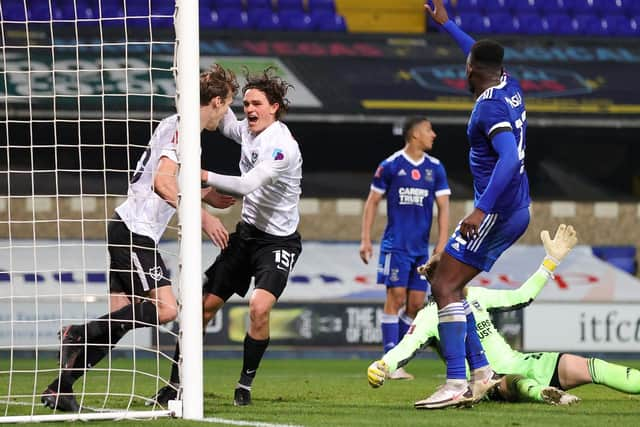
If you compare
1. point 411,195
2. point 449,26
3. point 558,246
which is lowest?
point 558,246

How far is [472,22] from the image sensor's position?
19.6 meters

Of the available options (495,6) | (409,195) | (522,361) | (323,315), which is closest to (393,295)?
(409,195)

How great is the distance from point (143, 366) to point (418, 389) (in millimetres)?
4874

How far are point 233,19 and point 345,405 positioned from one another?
1298 cm

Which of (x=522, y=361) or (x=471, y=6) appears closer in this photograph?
(x=522, y=361)

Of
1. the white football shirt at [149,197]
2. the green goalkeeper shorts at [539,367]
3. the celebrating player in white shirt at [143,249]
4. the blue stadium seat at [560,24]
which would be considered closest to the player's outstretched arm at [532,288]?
the green goalkeeper shorts at [539,367]

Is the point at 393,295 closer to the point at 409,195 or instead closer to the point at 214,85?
the point at 409,195

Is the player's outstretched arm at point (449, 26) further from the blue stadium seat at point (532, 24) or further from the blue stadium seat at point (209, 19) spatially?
the blue stadium seat at point (532, 24)

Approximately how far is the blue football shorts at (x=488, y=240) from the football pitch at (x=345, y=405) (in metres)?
0.82

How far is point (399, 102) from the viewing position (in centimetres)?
1762

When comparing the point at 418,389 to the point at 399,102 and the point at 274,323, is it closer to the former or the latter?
the point at 274,323

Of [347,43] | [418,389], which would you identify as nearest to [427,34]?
[347,43]

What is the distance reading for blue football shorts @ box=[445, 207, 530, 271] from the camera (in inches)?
258

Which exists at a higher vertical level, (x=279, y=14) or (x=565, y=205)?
(x=279, y=14)
